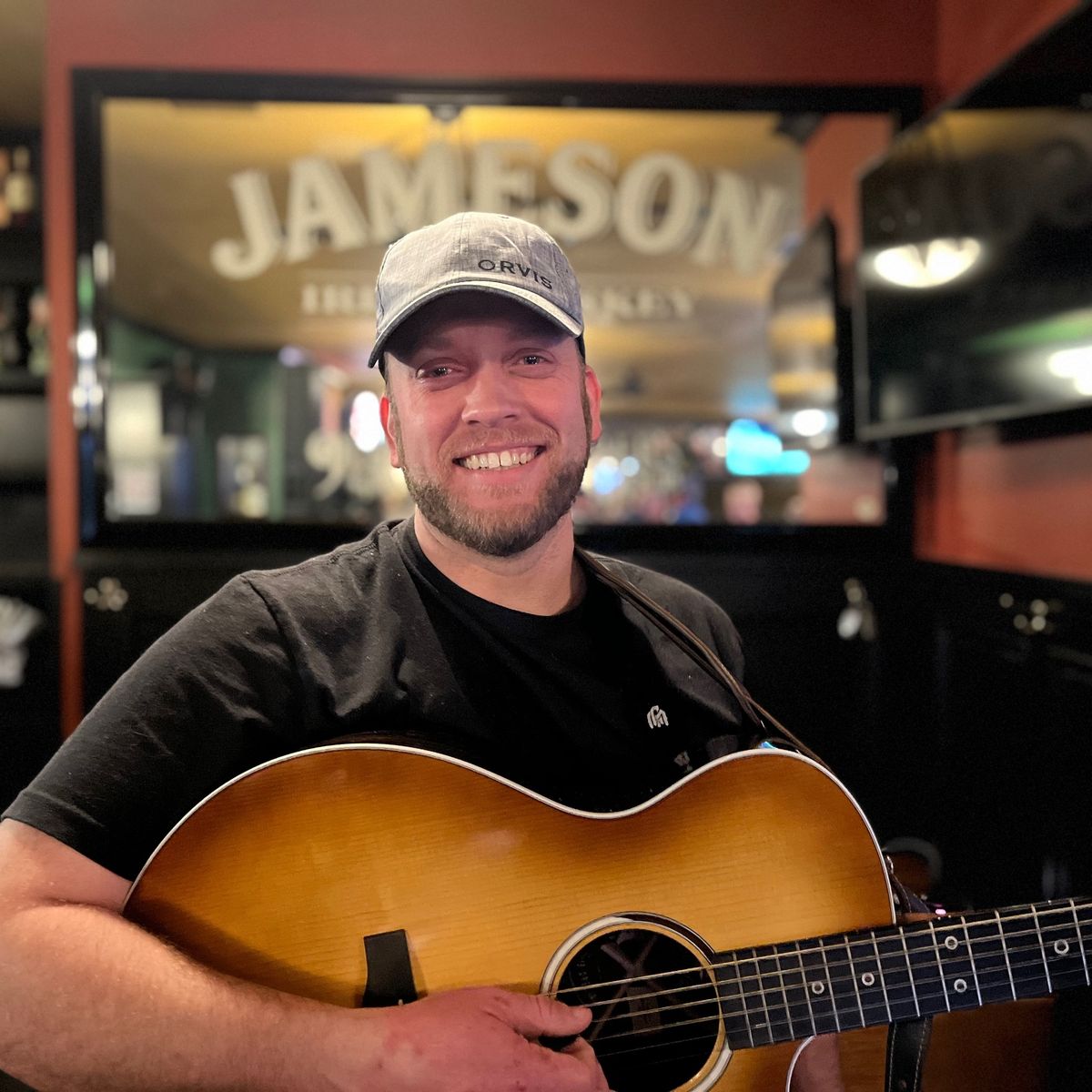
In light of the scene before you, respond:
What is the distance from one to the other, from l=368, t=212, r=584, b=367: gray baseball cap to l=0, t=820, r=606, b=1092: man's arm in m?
0.66

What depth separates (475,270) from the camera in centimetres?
111

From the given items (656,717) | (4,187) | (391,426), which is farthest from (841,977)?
(4,187)

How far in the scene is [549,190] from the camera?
2.92m

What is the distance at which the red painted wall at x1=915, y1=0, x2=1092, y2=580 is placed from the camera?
86.0 inches

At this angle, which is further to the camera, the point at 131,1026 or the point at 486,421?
the point at 486,421

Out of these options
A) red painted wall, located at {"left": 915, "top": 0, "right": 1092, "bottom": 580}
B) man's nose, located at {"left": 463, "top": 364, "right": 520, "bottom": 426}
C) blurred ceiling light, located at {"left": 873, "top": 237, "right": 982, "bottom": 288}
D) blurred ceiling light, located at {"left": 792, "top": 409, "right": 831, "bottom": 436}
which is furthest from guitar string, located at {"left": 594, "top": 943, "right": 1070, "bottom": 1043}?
blurred ceiling light, located at {"left": 792, "top": 409, "right": 831, "bottom": 436}

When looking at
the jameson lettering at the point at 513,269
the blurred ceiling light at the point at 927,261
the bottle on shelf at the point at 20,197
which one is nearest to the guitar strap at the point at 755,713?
the jameson lettering at the point at 513,269

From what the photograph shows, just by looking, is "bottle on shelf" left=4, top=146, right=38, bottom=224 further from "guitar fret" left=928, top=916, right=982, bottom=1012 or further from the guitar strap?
"guitar fret" left=928, top=916, right=982, bottom=1012

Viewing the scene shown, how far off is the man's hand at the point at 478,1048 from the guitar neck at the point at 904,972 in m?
0.18

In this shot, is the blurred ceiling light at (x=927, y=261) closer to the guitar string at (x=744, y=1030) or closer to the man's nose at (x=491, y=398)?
the man's nose at (x=491, y=398)

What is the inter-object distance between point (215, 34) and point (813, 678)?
2.50 metres

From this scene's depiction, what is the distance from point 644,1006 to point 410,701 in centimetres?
39

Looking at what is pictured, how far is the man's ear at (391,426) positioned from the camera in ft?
3.92

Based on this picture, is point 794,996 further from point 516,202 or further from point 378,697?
point 516,202
